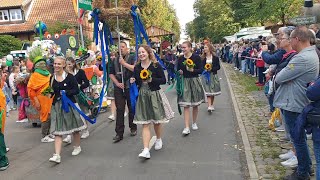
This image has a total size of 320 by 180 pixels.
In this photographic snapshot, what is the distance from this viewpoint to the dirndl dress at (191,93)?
7602 millimetres

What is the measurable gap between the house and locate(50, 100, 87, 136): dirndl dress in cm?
3105

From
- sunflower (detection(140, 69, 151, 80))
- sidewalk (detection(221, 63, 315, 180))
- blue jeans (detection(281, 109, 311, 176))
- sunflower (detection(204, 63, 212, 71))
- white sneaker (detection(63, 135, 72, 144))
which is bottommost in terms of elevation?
white sneaker (detection(63, 135, 72, 144))

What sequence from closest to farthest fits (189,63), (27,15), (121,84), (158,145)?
1. (158,145)
2. (121,84)
3. (189,63)
4. (27,15)

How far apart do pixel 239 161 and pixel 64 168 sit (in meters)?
2.82

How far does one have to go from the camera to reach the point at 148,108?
6.29 metres

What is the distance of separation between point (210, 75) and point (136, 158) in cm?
462

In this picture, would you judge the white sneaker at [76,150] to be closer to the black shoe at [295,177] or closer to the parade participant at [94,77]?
the black shoe at [295,177]

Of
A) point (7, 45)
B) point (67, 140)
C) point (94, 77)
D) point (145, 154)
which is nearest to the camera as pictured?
point (145, 154)

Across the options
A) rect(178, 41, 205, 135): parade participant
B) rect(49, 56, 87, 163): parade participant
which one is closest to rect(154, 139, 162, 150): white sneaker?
rect(178, 41, 205, 135): parade participant

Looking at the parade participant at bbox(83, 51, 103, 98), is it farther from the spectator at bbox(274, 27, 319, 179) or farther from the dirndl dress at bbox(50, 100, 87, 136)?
the spectator at bbox(274, 27, 319, 179)

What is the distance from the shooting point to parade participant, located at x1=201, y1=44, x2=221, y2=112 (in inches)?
391

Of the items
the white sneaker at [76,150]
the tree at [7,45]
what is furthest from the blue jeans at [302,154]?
the tree at [7,45]

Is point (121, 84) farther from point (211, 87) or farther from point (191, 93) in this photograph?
point (211, 87)

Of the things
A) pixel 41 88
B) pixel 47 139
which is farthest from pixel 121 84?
pixel 47 139
